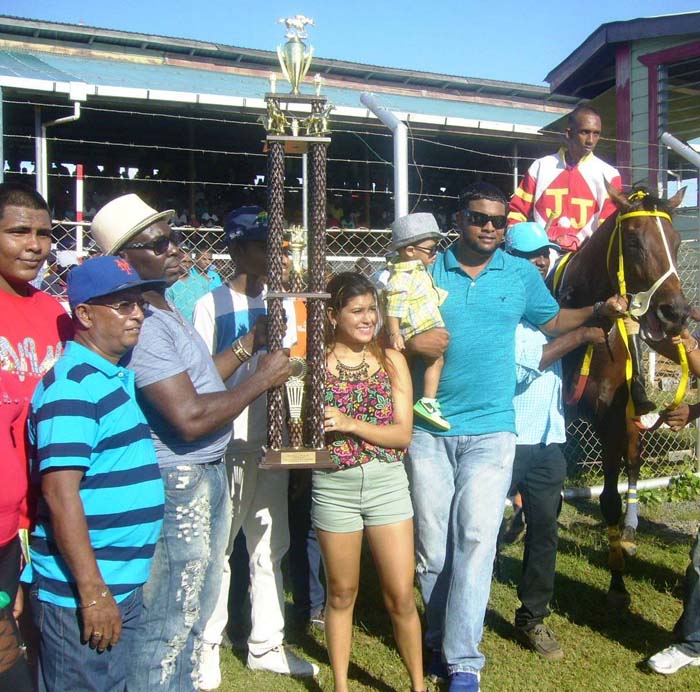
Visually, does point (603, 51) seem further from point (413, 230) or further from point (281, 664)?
point (281, 664)

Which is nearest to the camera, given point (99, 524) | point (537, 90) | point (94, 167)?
point (99, 524)

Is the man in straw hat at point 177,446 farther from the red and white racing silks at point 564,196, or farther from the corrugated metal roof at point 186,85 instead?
the corrugated metal roof at point 186,85

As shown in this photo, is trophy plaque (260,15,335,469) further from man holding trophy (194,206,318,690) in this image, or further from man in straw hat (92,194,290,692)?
man holding trophy (194,206,318,690)

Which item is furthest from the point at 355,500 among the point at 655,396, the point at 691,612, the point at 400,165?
the point at 655,396

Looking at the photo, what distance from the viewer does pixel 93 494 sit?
2471 millimetres

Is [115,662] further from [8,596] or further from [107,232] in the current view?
[107,232]

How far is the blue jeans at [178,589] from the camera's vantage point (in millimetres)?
2783

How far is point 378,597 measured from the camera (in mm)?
5094

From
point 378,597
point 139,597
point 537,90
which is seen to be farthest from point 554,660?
point 537,90

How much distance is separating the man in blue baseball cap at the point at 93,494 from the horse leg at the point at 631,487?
11.5ft

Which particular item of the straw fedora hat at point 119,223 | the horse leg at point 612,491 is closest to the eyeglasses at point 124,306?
the straw fedora hat at point 119,223

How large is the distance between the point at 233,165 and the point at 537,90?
1031 cm

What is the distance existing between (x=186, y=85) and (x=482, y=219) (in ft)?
32.7

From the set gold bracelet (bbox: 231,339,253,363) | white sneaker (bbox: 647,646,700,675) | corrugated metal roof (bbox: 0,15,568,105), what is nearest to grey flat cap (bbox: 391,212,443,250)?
gold bracelet (bbox: 231,339,253,363)
